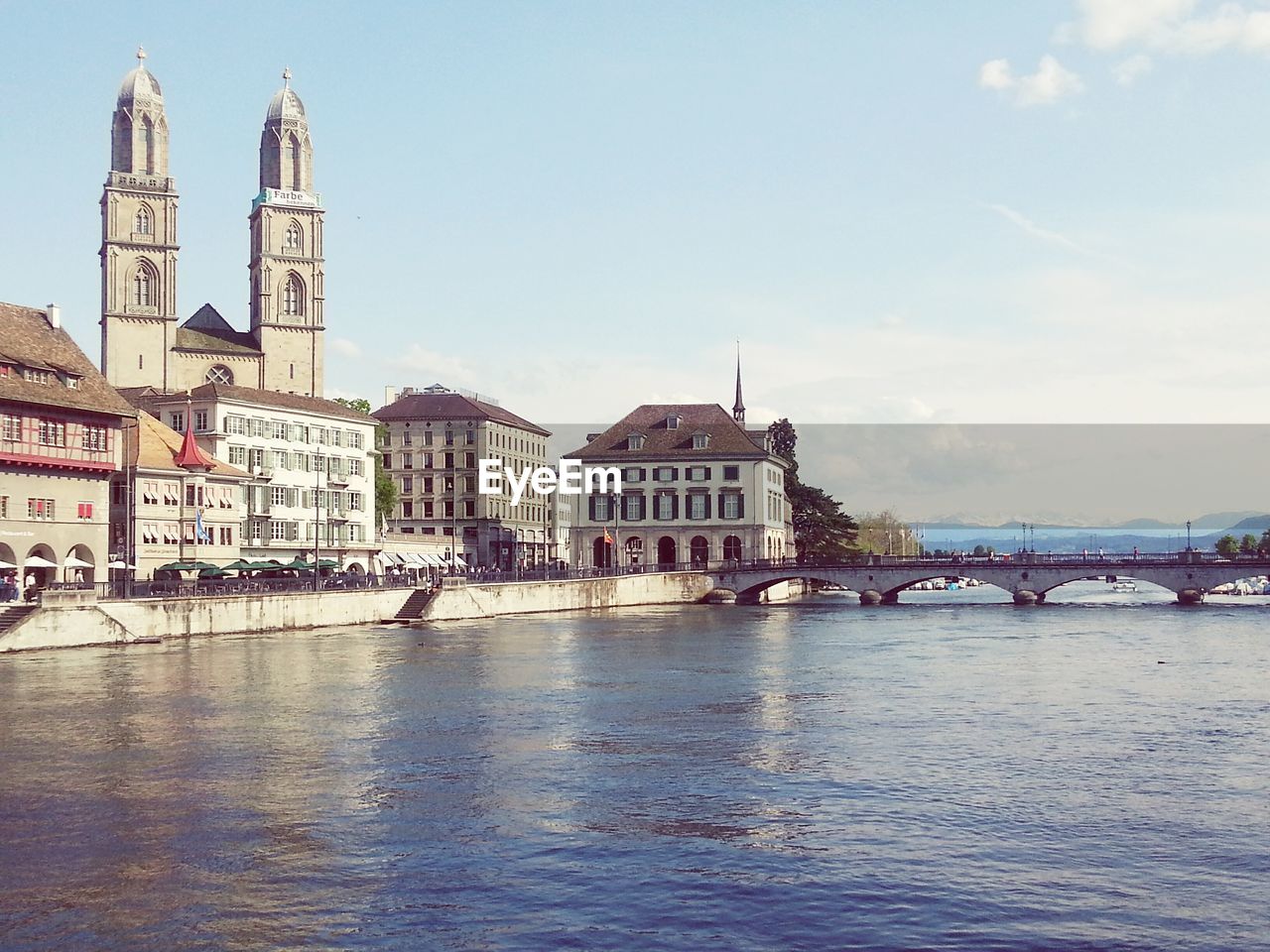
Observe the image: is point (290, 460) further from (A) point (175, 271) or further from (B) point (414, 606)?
(A) point (175, 271)

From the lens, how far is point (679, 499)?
123 metres

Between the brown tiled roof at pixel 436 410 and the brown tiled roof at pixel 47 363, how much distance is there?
66.3m

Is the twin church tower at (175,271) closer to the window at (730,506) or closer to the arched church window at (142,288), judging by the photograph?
the arched church window at (142,288)

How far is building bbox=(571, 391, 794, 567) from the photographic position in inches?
4791

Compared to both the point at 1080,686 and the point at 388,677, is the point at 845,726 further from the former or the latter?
the point at 388,677

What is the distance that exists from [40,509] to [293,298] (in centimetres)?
6254

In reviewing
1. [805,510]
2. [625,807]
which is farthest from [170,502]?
[805,510]

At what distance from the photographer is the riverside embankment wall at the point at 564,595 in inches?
3263

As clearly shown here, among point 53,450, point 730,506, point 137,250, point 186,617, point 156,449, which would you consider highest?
point 137,250

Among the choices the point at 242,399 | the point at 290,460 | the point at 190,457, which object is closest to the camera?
the point at 190,457

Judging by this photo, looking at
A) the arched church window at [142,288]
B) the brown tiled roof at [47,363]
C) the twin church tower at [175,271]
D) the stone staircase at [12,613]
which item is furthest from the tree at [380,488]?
the stone staircase at [12,613]

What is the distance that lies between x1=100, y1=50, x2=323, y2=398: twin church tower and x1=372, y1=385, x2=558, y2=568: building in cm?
1584

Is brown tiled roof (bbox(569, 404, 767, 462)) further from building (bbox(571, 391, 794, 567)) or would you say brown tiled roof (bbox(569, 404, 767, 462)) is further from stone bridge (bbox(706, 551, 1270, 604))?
stone bridge (bbox(706, 551, 1270, 604))

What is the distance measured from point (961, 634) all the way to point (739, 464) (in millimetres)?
49002
